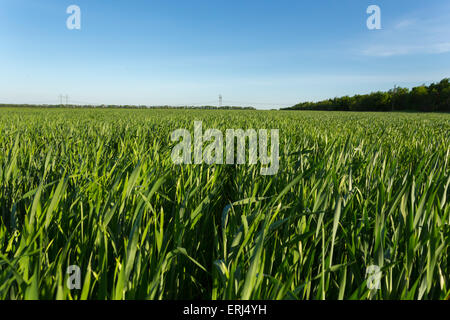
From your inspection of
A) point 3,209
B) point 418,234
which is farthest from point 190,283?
point 3,209

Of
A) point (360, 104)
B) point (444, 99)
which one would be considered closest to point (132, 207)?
point (444, 99)

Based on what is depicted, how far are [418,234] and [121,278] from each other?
0.85 metres

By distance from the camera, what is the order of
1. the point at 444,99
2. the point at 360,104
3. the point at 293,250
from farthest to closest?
the point at 360,104 < the point at 444,99 < the point at 293,250

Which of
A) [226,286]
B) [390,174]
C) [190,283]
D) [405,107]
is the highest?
[405,107]

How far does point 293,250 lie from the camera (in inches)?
28.8

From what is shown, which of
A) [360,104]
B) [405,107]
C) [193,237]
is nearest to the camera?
[193,237]

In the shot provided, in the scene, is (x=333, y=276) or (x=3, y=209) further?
(x=3, y=209)

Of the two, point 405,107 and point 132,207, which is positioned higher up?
point 405,107

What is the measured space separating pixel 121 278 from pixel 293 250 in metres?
0.46

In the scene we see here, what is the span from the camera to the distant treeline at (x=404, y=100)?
5434cm

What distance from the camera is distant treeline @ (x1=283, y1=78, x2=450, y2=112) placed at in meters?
54.3

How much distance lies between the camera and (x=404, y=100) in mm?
60500
